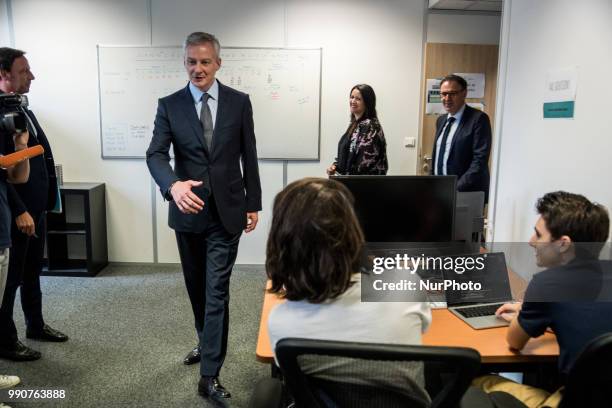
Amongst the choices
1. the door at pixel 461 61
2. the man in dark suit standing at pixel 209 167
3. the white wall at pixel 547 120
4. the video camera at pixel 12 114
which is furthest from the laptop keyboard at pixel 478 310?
the door at pixel 461 61

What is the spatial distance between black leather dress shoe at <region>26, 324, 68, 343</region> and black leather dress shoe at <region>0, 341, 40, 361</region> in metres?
0.20

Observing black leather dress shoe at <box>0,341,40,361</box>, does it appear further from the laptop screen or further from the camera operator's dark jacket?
the laptop screen

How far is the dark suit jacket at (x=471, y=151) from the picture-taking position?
289cm

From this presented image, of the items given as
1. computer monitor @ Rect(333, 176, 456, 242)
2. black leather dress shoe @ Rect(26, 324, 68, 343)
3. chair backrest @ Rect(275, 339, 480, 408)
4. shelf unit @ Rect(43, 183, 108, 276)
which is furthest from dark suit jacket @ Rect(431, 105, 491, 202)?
shelf unit @ Rect(43, 183, 108, 276)

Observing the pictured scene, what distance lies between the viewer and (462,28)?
13.0 feet

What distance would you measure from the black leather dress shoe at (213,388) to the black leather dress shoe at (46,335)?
41.5 inches

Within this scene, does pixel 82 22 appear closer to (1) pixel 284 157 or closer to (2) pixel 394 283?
(1) pixel 284 157

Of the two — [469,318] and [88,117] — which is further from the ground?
[88,117]

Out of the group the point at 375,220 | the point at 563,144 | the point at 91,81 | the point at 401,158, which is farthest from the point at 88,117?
the point at 563,144

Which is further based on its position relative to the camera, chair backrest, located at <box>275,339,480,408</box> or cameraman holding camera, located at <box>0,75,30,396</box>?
cameraman holding camera, located at <box>0,75,30,396</box>

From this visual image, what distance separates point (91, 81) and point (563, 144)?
11.5 feet

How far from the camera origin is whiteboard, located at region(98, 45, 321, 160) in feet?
13.0

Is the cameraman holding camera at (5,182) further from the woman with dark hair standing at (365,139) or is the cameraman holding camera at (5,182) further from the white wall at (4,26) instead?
the white wall at (4,26)

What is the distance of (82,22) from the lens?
3961 mm
